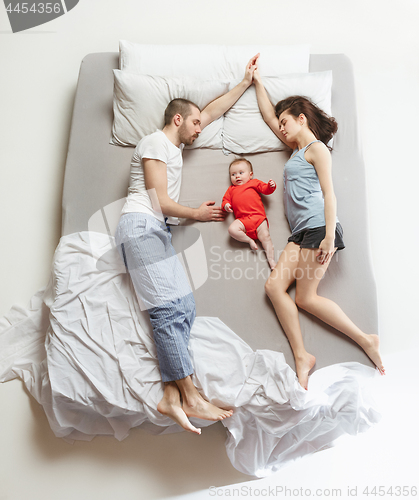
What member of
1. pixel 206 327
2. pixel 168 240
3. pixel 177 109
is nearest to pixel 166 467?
pixel 206 327

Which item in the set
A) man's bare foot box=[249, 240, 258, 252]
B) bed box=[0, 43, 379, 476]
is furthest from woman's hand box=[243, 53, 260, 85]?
man's bare foot box=[249, 240, 258, 252]

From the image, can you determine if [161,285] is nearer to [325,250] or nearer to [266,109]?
[325,250]

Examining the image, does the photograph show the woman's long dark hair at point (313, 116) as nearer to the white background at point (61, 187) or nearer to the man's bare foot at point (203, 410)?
the white background at point (61, 187)

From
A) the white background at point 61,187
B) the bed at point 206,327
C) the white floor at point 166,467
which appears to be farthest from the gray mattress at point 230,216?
the white floor at point 166,467

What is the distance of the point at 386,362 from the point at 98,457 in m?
1.40

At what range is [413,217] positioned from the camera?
2.11m

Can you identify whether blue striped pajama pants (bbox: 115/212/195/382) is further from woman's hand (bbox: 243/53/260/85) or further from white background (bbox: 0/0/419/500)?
woman's hand (bbox: 243/53/260/85)

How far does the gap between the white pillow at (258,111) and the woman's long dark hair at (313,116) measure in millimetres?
64

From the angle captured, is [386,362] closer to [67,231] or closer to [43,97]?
[67,231]

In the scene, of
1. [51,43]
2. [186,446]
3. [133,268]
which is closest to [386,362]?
[186,446]

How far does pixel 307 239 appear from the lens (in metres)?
1.69

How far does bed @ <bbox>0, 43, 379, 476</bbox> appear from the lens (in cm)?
152

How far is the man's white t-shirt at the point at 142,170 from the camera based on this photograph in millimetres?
1753

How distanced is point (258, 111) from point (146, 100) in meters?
0.58
